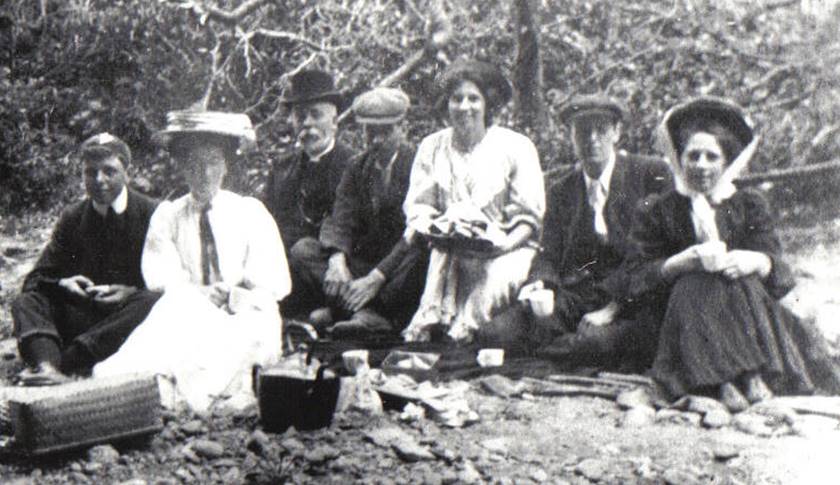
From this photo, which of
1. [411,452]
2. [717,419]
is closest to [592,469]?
[411,452]

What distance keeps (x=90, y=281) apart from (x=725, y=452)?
309 cm

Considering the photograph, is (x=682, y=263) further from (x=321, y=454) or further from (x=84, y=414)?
(x=84, y=414)

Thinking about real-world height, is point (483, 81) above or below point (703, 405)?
above

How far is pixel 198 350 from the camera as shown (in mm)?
4520

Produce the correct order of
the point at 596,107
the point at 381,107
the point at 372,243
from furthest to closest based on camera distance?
the point at 381,107, the point at 372,243, the point at 596,107

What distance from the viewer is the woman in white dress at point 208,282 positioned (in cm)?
450

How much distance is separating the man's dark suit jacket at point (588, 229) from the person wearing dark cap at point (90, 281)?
191 cm

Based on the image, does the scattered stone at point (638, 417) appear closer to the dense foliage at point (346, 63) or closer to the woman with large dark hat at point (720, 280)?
the woman with large dark hat at point (720, 280)

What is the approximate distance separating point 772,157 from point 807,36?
0.72 m

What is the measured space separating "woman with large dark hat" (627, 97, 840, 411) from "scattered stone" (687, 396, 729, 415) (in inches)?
1.9

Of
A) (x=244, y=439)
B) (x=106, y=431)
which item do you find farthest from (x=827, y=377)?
(x=106, y=431)

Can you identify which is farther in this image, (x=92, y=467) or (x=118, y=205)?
(x=118, y=205)

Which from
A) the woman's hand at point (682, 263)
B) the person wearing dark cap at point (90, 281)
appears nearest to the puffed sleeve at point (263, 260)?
the person wearing dark cap at point (90, 281)

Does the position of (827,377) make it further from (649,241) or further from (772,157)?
(772,157)
